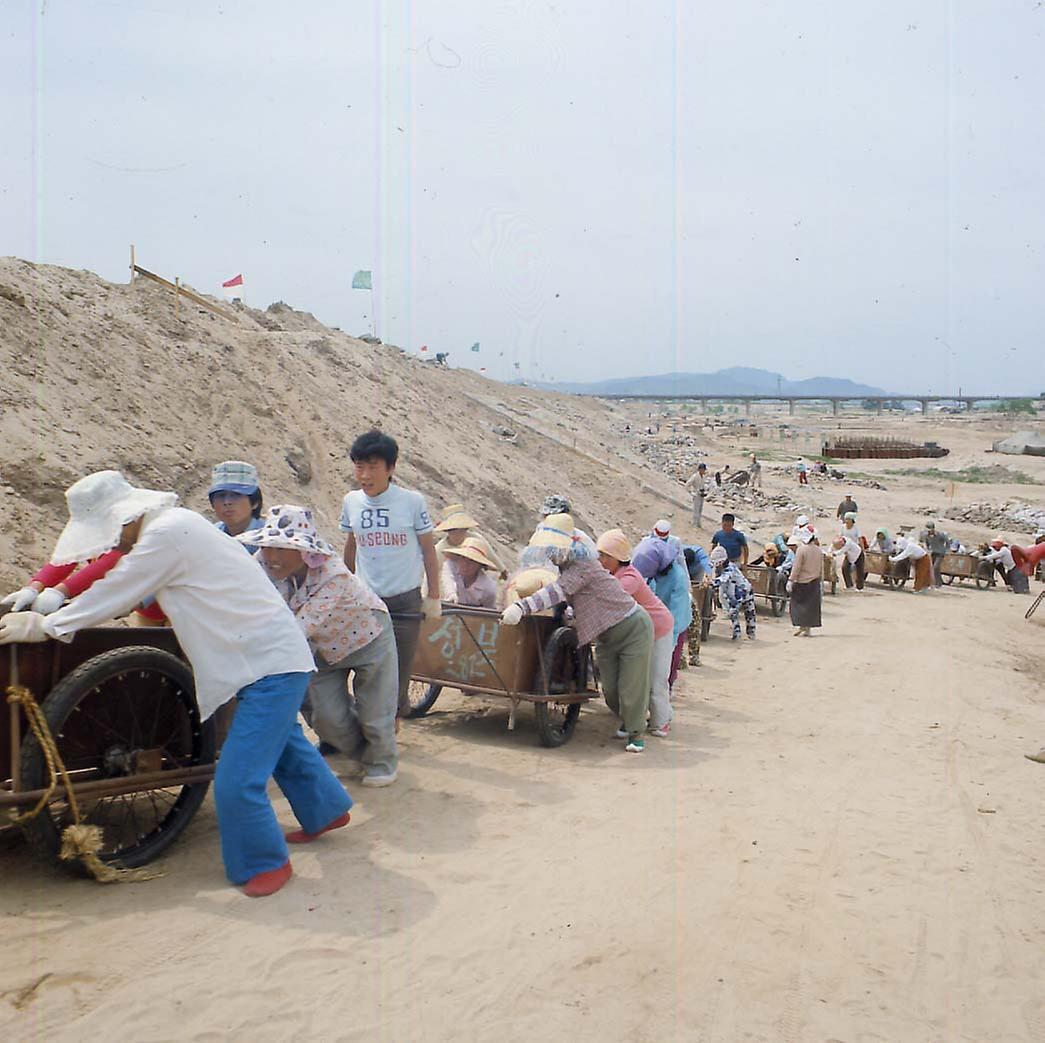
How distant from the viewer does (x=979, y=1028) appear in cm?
381

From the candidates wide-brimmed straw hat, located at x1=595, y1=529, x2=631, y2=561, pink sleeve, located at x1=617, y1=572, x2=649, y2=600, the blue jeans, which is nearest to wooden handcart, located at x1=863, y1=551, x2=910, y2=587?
pink sleeve, located at x1=617, y1=572, x2=649, y2=600

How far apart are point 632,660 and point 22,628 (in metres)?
4.23

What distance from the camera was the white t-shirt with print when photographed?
6254 millimetres

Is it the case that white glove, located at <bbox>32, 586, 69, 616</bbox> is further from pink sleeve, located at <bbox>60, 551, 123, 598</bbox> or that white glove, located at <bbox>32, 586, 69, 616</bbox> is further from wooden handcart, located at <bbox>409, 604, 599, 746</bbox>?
wooden handcart, located at <bbox>409, 604, 599, 746</bbox>

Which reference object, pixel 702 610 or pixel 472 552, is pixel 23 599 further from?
pixel 702 610

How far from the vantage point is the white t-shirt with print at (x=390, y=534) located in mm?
6254

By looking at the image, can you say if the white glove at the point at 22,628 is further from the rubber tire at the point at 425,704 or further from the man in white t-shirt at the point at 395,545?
the rubber tire at the point at 425,704

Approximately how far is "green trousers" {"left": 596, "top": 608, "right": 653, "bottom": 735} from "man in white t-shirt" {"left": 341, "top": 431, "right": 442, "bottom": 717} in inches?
57.1

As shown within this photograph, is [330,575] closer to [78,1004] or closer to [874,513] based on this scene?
[78,1004]

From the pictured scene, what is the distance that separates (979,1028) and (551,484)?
59.4ft

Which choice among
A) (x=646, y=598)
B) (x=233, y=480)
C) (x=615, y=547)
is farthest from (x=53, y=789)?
(x=646, y=598)

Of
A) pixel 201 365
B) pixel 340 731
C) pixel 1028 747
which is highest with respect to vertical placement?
pixel 201 365

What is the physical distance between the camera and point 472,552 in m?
7.48

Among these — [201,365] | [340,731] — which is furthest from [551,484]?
[340,731]
